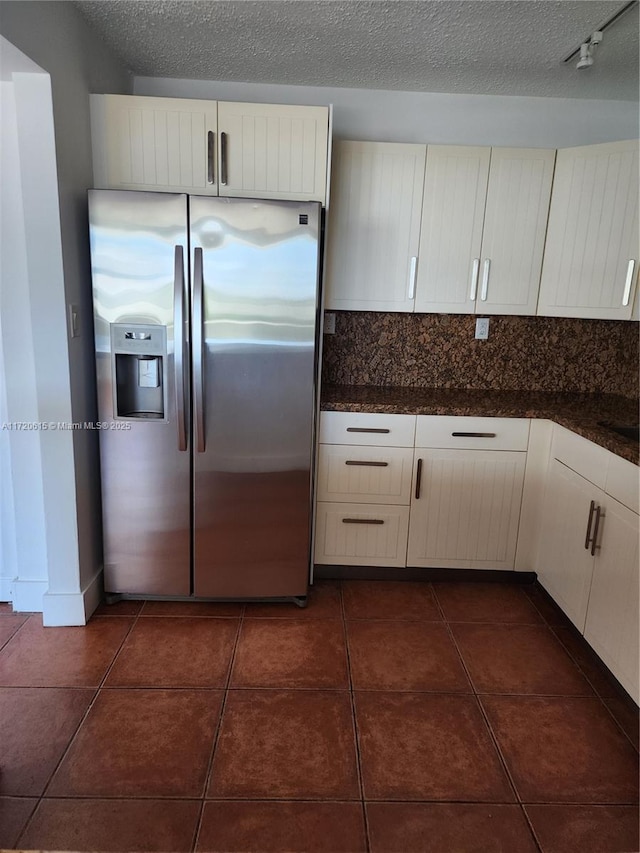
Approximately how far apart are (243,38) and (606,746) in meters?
2.98

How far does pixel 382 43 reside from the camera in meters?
2.30

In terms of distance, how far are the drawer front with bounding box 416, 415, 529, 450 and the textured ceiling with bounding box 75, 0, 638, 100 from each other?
5.14ft

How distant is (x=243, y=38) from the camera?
2299 mm

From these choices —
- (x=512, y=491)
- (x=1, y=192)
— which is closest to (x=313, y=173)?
(x=1, y=192)

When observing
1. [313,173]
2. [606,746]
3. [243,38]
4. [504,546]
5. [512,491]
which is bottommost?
[606,746]

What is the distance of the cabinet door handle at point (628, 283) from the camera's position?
2.63 metres

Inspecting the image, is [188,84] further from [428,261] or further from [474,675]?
[474,675]

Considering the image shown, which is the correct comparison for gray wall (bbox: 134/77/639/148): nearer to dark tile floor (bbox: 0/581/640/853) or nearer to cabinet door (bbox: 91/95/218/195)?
cabinet door (bbox: 91/95/218/195)

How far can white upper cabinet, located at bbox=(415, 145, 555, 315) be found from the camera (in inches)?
106

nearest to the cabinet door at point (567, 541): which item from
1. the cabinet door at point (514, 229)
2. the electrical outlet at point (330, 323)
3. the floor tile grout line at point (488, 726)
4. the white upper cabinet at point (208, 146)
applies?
the floor tile grout line at point (488, 726)

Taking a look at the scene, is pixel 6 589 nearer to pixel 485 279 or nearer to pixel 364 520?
pixel 364 520

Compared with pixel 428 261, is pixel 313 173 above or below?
above

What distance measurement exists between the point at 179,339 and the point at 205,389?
0.75ft

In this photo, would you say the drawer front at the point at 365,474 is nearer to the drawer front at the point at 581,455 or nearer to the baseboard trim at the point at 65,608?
the drawer front at the point at 581,455
